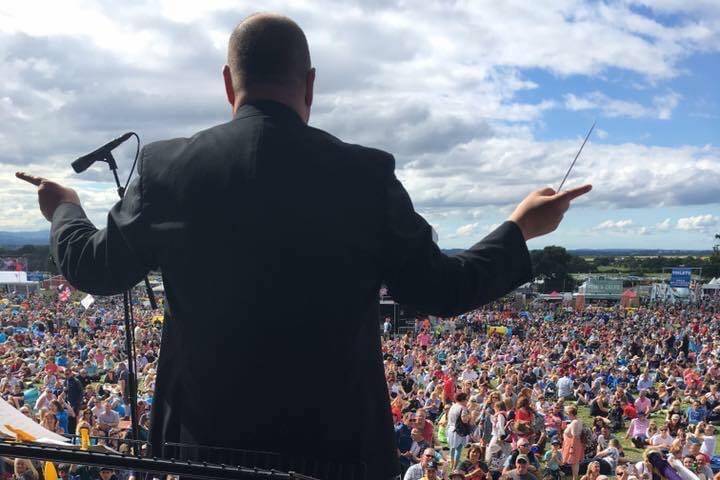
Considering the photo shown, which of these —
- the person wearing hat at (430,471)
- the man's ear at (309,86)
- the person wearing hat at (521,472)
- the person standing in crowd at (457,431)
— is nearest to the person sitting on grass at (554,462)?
the person standing in crowd at (457,431)

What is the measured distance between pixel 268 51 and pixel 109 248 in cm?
58

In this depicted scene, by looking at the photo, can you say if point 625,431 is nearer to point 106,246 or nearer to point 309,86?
point 309,86

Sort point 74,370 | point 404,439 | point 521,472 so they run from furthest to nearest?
point 74,370 < point 404,439 < point 521,472

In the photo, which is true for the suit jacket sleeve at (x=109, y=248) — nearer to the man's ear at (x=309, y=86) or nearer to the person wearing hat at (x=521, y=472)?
the man's ear at (x=309, y=86)

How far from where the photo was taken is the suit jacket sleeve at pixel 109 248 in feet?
5.12

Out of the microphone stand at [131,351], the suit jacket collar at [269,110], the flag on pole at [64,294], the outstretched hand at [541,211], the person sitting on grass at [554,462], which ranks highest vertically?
the suit jacket collar at [269,110]

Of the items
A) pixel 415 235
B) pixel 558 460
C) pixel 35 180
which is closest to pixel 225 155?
pixel 415 235

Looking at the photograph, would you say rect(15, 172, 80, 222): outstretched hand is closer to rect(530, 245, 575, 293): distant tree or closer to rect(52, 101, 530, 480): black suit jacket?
rect(52, 101, 530, 480): black suit jacket

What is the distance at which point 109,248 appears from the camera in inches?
62.2

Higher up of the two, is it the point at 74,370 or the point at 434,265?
the point at 434,265

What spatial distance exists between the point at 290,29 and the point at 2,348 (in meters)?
31.7

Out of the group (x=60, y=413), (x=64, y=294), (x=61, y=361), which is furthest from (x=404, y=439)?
(x=64, y=294)

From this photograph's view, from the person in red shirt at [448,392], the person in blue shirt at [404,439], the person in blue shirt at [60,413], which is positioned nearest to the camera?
the person in blue shirt at [404,439]

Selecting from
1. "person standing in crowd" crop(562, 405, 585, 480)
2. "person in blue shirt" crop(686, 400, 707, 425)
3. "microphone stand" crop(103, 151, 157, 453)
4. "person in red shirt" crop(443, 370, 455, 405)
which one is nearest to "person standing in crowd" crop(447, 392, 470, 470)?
"person standing in crowd" crop(562, 405, 585, 480)
